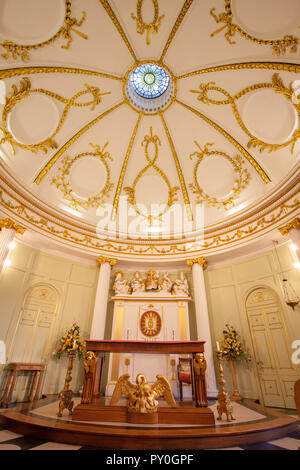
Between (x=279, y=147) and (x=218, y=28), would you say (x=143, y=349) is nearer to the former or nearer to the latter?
(x=279, y=147)

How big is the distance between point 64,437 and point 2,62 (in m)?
10.1

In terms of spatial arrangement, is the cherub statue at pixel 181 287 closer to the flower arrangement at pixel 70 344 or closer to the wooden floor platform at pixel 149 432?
the flower arrangement at pixel 70 344

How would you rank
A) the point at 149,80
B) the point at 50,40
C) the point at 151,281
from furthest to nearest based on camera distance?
the point at 151,281 → the point at 149,80 → the point at 50,40

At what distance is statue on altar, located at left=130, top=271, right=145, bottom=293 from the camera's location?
445 inches

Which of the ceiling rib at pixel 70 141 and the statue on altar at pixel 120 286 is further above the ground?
the ceiling rib at pixel 70 141

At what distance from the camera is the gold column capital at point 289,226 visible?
8.21m

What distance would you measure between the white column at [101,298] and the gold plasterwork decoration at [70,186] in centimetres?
306

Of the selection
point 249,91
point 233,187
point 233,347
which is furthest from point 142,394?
point 249,91

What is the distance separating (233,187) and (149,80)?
21.0 ft

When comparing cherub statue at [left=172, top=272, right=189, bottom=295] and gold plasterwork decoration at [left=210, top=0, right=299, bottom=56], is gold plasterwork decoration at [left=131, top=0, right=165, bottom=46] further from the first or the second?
cherub statue at [left=172, top=272, right=189, bottom=295]

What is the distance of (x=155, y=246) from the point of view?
40.7 feet

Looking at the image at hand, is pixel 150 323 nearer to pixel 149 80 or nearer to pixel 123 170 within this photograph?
pixel 123 170

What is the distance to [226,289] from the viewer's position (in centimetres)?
1065

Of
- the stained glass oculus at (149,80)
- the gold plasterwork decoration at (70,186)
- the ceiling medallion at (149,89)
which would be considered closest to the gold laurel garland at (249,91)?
the ceiling medallion at (149,89)
